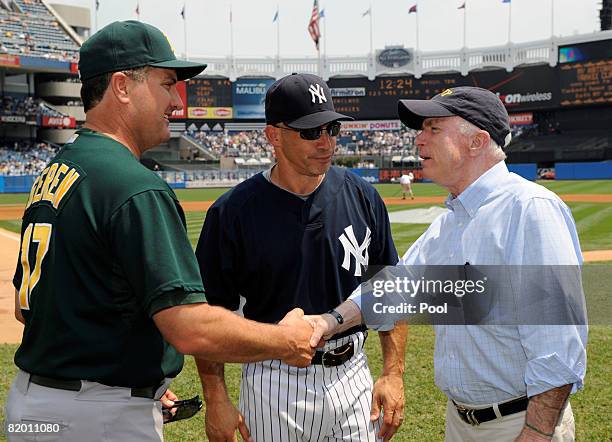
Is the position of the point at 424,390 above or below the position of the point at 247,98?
below

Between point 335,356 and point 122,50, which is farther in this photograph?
point 335,356

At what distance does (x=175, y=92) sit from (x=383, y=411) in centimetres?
196

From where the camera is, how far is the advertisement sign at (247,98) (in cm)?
7425

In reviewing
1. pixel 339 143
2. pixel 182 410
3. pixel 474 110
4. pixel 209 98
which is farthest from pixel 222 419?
pixel 209 98

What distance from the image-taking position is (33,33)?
6184 centimetres

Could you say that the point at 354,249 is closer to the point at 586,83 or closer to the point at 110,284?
the point at 110,284

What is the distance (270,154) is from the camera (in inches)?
2771

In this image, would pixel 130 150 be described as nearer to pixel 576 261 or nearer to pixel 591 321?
pixel 576 261

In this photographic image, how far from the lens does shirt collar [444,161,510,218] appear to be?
8.91 feet

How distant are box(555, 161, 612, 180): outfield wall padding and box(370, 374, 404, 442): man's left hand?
52.3 m

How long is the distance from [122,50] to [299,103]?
1.10 m

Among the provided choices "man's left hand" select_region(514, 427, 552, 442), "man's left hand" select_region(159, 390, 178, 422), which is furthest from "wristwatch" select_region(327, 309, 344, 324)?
"man's left hand" select_region(514, 427, 552, 442)

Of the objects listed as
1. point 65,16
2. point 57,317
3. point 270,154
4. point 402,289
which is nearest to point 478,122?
point 402,289

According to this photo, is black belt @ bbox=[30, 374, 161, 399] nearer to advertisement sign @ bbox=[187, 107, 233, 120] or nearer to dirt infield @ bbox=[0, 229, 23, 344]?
dirt infield @ bbox=[0, 229, 23, 344]
